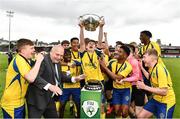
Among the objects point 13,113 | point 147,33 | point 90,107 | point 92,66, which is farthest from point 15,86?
point 147,33

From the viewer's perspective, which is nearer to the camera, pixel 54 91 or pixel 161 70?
pixel 54 91

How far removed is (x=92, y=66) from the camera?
9266 mm

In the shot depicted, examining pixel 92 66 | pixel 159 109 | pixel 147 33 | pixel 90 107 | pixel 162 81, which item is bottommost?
pixel 90 107

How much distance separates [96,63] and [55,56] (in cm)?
285

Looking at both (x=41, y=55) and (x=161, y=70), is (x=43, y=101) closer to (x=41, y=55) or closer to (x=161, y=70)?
(x=41, y=55)

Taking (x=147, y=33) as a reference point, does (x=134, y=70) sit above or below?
below

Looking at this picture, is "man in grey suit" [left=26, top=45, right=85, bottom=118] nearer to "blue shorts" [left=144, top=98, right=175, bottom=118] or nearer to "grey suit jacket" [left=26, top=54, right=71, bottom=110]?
"grey suit jacket" [left=26, top=54, right=71, bottom=110]

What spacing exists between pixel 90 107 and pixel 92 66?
142 centimetres

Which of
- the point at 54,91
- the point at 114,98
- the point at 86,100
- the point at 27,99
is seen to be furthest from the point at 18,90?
the point at 114,98

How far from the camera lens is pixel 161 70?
6.86 m

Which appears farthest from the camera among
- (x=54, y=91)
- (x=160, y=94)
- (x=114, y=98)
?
(x=114, y=98)

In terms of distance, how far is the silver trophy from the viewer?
985 cm

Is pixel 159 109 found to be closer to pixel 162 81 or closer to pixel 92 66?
pixel 162 81

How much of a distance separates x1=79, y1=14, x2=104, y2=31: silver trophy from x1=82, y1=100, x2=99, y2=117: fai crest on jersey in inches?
103
